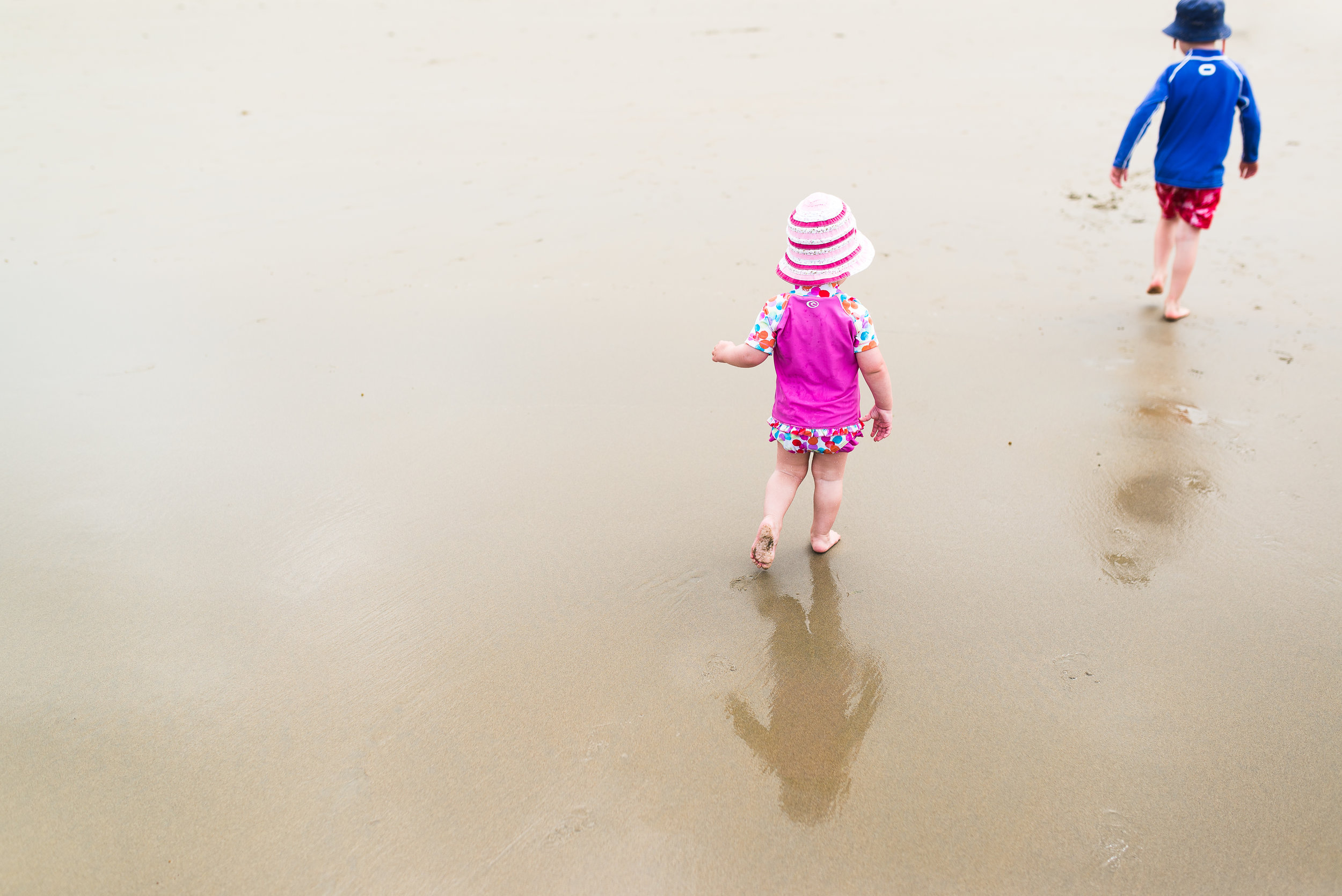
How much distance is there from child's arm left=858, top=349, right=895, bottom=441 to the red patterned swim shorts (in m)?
2.81

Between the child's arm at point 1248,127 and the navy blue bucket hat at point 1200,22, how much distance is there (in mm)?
258

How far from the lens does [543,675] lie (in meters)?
2.42

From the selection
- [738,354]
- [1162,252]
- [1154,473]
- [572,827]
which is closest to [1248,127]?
[1162,252]

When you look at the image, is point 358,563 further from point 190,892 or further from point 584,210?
point 584,210

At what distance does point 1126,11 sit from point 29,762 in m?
11.2

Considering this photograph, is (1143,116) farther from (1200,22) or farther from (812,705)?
(812,705)

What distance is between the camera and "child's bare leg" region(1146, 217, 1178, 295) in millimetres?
4762

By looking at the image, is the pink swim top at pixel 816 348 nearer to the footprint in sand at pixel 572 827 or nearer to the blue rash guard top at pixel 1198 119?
the footprint in sand at pixel 572 827

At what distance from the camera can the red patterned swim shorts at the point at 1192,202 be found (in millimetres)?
4441

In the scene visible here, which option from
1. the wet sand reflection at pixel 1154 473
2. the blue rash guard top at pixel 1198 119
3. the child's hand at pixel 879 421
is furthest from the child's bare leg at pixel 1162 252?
the child's hand at pixel 879 421

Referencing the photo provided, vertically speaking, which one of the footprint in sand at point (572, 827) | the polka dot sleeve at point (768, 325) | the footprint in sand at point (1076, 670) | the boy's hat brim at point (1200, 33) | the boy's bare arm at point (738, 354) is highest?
the boy's hat brim at point (1200, 33)

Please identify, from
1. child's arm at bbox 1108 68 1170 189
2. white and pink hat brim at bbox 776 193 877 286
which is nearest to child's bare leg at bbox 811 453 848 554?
white and pink hat brim at bbox 776 193 877 286

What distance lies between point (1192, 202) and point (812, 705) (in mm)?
3661

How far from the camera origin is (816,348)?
259cm
